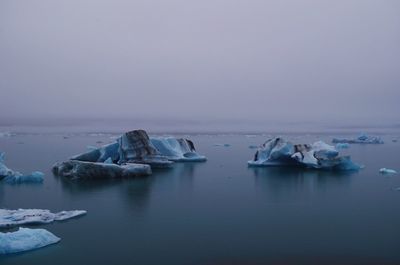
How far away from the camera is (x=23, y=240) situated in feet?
16.8

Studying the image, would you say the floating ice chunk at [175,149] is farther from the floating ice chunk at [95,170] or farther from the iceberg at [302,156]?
the floating ice chunk at [95,170]

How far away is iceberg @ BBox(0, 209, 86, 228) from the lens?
620 centimetres

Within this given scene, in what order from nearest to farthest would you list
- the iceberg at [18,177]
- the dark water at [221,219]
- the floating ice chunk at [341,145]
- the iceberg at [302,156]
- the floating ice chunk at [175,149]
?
the dark water at [221,219] < the iceberg at [18,177] < the iceberg at [302,156] < the floating ice chunk at [175,149] < the floating ice chunk at [341,145]

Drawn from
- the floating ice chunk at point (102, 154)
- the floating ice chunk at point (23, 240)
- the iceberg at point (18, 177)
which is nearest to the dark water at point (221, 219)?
the floating ice chunk at point (23, 240)

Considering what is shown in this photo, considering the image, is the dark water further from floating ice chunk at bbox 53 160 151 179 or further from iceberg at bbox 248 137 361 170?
iceberg at bbox 248 137 361 170

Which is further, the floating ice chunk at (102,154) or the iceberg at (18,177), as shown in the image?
the floating ice chunk at (102,154)

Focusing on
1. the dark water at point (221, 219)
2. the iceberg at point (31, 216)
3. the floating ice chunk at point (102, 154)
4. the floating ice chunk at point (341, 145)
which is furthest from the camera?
the floating ice chunk at point (341, 145)

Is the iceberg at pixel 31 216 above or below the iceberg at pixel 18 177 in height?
below

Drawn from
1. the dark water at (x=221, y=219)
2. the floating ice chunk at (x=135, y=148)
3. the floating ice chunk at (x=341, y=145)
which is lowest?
the dark water at (x=221, y=219)

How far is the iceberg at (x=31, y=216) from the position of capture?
6203mm

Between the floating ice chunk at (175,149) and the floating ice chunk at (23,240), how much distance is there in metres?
9.40

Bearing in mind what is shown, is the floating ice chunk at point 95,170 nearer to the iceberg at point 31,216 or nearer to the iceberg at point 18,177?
the iceberg at point 18,177

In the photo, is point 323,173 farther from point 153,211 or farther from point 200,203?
point 153,211

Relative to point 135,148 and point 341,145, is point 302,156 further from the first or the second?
point 341,145
